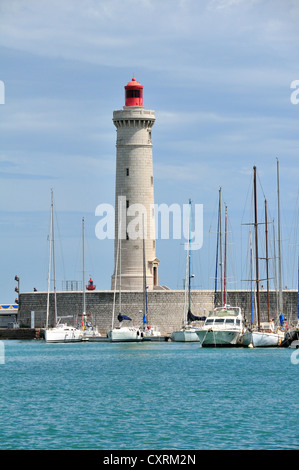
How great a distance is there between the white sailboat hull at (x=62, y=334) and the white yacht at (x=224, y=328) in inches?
523

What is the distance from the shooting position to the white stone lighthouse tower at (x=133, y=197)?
214ft

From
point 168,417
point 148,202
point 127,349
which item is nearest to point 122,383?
point 168,417

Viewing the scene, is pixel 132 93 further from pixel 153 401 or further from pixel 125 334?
pixel 153 401

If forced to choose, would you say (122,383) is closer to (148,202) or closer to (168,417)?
(168,417)

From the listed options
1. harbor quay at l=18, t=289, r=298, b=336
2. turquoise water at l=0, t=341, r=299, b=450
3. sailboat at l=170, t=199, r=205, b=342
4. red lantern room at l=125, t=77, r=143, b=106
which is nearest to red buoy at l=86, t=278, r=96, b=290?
harbor quay at l=18, t=289, r=298, b=336

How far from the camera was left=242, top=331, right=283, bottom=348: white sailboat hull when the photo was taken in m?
49.2

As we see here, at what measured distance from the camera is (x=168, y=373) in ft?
132

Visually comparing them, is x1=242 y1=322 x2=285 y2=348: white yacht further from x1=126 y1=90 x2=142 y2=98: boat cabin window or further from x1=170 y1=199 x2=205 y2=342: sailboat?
x1=126 y1=90 x2=142 y2=98: boat cabin window

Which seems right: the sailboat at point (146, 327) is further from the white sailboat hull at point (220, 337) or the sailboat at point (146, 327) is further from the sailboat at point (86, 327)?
the white sailboat hull at point (220, 337)

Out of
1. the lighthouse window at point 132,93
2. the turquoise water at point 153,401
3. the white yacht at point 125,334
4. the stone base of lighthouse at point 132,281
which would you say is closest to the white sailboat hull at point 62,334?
the white yacht at point 125,334

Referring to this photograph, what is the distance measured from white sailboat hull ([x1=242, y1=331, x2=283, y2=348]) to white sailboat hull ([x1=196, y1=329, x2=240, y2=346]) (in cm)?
47

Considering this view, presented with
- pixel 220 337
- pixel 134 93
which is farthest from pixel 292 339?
pixel 134 93

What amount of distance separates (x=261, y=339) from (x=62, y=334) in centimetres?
1650
